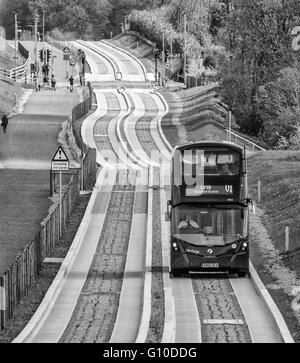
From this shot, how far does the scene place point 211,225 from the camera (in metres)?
40.3

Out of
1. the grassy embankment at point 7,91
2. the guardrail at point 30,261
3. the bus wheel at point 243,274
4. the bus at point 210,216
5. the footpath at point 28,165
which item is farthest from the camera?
the grassy embankment at point 7,91

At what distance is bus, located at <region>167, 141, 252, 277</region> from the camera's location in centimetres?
4000

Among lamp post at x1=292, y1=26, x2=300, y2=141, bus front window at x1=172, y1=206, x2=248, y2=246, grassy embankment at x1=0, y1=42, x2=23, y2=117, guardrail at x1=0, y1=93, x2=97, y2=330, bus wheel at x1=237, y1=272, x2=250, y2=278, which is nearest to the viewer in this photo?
guardrail at x1=0, y1=93, x2=97, y2=330

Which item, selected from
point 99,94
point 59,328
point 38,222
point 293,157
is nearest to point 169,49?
point 99,94

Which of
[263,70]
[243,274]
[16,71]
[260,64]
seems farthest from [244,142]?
[16,71]

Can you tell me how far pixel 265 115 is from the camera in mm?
84625

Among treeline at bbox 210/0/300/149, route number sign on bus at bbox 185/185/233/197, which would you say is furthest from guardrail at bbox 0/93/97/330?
treeline at bbox 210/0/300/149

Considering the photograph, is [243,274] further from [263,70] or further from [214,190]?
[263,70]

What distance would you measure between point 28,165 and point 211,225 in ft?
97.0

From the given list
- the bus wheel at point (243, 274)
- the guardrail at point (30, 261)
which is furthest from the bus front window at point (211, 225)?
the guardrail at point (30, 261)

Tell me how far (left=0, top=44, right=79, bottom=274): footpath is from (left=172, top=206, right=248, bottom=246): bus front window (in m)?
6.33

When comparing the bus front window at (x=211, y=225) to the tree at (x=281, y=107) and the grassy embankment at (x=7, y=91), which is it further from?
the grassy embankment at (x=7, y=91)

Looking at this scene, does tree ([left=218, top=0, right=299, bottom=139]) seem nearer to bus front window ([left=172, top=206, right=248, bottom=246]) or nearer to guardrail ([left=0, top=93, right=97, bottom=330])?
guardrail ([left=0, top=93, right=97, bottom=330])

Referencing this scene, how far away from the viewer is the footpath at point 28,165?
49250 millimetres
